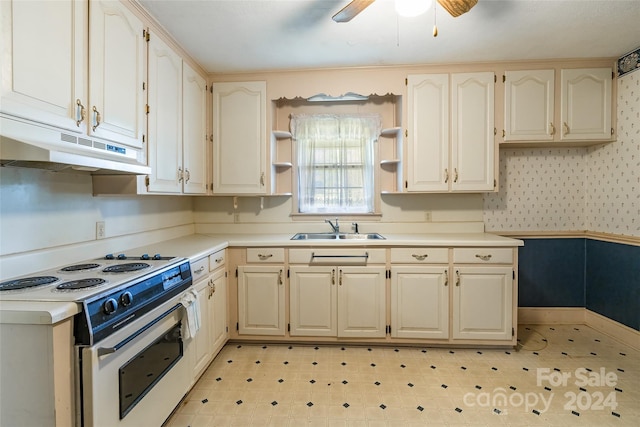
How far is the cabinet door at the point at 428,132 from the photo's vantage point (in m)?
2.79

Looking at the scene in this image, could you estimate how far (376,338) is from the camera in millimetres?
2631

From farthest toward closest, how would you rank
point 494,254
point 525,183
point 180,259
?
point 525,183, point 494,254, point 180,259

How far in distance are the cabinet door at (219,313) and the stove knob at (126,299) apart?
978mm

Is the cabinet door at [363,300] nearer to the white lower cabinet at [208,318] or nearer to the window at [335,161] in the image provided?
the window at [335,161]

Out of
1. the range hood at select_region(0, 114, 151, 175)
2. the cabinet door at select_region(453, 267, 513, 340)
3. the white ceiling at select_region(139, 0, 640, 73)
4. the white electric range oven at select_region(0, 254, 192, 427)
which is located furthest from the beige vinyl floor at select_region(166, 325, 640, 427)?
the white ceiling at select_region(139, 0, 640, 73)

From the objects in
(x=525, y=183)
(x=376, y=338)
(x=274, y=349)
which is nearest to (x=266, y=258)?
(x=274, y=349)

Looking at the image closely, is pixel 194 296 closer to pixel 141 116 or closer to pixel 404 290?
pixel 141 116

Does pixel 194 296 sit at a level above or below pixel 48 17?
below

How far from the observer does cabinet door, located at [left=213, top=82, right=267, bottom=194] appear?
9.53 feet

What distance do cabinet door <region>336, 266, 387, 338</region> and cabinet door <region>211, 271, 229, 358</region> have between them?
37.2 inches

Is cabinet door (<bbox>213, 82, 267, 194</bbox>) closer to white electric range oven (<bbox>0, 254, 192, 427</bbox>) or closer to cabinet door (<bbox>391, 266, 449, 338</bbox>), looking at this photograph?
white electric range oven (<bbox>0, 254, 192, 427</bbox>)

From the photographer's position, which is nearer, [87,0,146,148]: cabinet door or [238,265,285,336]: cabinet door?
[87,0,146,148]: cabinet door

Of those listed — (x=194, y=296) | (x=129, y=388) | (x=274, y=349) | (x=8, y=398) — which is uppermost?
(x=194, y=296)

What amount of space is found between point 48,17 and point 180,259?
4.14 feet
